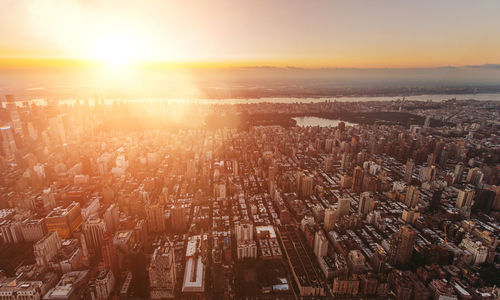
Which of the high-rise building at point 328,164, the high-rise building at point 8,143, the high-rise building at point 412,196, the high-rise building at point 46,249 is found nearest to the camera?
the high-rise building at point 46,249

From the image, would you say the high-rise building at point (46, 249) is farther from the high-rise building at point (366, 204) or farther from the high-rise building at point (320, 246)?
the high-rise building at point (366, 204)

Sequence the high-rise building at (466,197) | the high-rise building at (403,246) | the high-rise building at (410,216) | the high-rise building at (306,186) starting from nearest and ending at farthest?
the high-rise building at (403,246)
the high-rise building at (410,216)
the high-rise building at (466,197)
the high-rise building at (306,186)

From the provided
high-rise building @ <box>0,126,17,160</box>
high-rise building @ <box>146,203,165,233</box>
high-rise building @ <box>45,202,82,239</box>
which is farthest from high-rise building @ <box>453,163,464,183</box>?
high-rise building @ <box>0,126,17,160</box>

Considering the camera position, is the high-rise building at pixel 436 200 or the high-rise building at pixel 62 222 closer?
the high-rise building at pixel 62 222

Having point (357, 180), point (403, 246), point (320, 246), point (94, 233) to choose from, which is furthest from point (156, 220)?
point (357, 180)


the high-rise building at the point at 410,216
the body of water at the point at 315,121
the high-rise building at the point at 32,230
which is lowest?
the high-rise building at the point at 410,216

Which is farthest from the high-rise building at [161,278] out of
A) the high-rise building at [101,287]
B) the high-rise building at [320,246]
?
the high-rise building at [320,246]

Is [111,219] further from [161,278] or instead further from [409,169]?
[409,169]

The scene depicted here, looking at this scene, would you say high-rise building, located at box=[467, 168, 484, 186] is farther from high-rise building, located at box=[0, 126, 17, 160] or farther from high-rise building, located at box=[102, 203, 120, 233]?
high-rise building, located at box=[0, 126, 17, 160]
